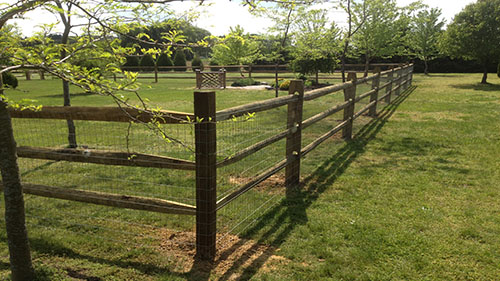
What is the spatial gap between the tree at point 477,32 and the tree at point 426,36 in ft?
50.1

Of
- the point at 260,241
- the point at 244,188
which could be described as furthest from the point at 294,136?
the point at 260,241

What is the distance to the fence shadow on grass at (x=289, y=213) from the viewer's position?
3223mm

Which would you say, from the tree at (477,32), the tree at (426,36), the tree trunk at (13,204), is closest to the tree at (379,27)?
the tree at (477,32)

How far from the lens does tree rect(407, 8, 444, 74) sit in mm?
36906

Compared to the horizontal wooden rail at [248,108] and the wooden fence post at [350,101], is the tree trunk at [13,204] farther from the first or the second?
the wooden fence post at [350,101]

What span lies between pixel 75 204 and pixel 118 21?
10.3ft

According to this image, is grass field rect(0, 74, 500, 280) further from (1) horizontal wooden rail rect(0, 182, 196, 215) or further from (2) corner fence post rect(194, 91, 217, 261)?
(1) horizontal wooden rail rect(0, 182, 196, 215)

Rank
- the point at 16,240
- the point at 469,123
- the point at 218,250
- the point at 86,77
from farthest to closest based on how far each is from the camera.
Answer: the point at 469,123, the point at 218,250, the point at 16,240, the point at 86,77

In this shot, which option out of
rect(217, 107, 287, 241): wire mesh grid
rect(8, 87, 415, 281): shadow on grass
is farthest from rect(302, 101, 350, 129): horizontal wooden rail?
rect(8, 87, 415, 281): shadow on grass

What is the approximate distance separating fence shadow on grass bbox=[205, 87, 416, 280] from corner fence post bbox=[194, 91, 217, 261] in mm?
239

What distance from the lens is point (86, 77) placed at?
2.16 meters

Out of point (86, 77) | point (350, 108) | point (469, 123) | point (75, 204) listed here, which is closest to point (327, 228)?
point (86, 77)

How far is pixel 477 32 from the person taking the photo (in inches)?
792

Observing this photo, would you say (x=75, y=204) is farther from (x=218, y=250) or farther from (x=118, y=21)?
(x=118, y=21)
